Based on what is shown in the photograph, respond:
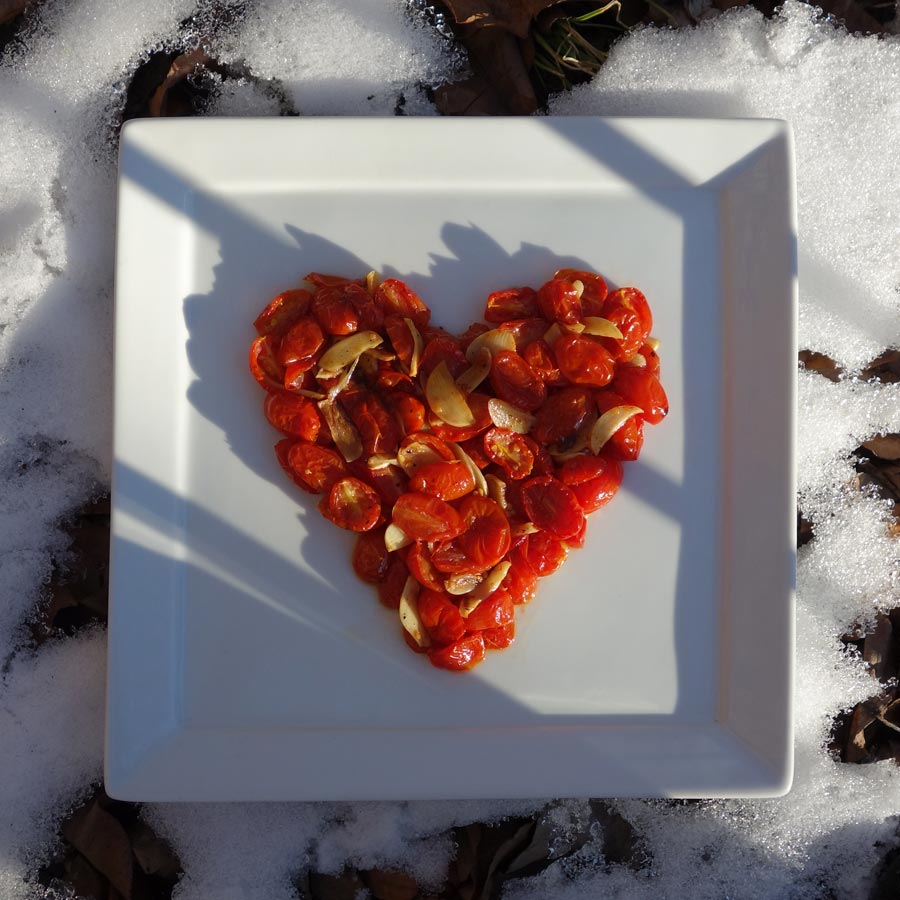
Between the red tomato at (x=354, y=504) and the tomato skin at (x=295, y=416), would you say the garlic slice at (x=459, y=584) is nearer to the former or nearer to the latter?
the red tomato at (x=354, y=504)

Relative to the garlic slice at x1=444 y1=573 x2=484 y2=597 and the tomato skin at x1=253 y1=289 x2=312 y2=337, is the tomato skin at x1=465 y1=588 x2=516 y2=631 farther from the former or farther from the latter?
the tomato skin at x1=253 y1=289 x2=312 y2=337

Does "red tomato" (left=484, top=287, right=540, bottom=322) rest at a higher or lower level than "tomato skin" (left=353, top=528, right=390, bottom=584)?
higher

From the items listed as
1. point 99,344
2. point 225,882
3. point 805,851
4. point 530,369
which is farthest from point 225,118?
point 805,851

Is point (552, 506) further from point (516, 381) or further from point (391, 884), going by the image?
point (391, 884)

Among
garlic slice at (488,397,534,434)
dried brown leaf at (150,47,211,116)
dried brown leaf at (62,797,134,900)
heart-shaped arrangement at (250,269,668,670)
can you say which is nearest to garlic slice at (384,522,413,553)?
heart-shaped arrangement at (250,269,668,670)

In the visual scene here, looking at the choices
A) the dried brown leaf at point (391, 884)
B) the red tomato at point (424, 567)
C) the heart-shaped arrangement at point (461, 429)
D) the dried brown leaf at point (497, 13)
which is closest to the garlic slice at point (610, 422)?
the heart-shaped arrangement at point (461, 429)

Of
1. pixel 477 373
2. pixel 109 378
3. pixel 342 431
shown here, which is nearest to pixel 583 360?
pixel 477 373
